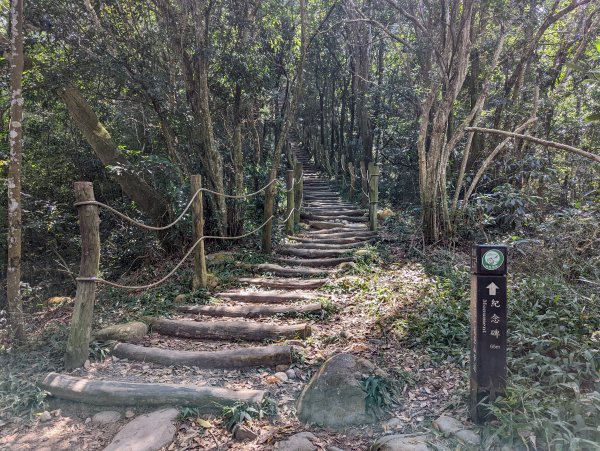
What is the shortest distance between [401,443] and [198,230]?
3.45m

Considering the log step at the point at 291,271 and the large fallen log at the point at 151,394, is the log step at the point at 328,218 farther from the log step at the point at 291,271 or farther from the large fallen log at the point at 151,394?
the large fallen log at the point at 151,394

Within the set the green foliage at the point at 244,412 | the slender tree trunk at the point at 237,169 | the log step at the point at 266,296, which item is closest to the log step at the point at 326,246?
the slender tree trunk at the point at 237,169

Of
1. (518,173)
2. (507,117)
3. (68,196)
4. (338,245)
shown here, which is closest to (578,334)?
(338,245)

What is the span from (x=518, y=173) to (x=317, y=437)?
6.49 meters

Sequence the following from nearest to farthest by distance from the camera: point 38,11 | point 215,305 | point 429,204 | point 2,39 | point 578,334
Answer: point 578,334 < point 2,39 < point 215,305 < point 38,11 < point 429,204

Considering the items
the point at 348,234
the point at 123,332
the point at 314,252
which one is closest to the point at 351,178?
the point at 348,234

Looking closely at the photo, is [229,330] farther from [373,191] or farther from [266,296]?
[373,191]

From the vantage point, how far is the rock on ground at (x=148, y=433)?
2.42m

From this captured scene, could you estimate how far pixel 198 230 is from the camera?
4914 mm

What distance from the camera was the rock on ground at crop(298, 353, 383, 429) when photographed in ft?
8.76

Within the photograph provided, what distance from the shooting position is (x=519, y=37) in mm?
7613

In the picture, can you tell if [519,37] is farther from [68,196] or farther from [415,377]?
[68,196]

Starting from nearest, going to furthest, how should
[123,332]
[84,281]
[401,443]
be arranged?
1. [401,443]
2. [84,281]
3. [123,332]

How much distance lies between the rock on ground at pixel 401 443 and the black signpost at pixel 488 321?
38cm
